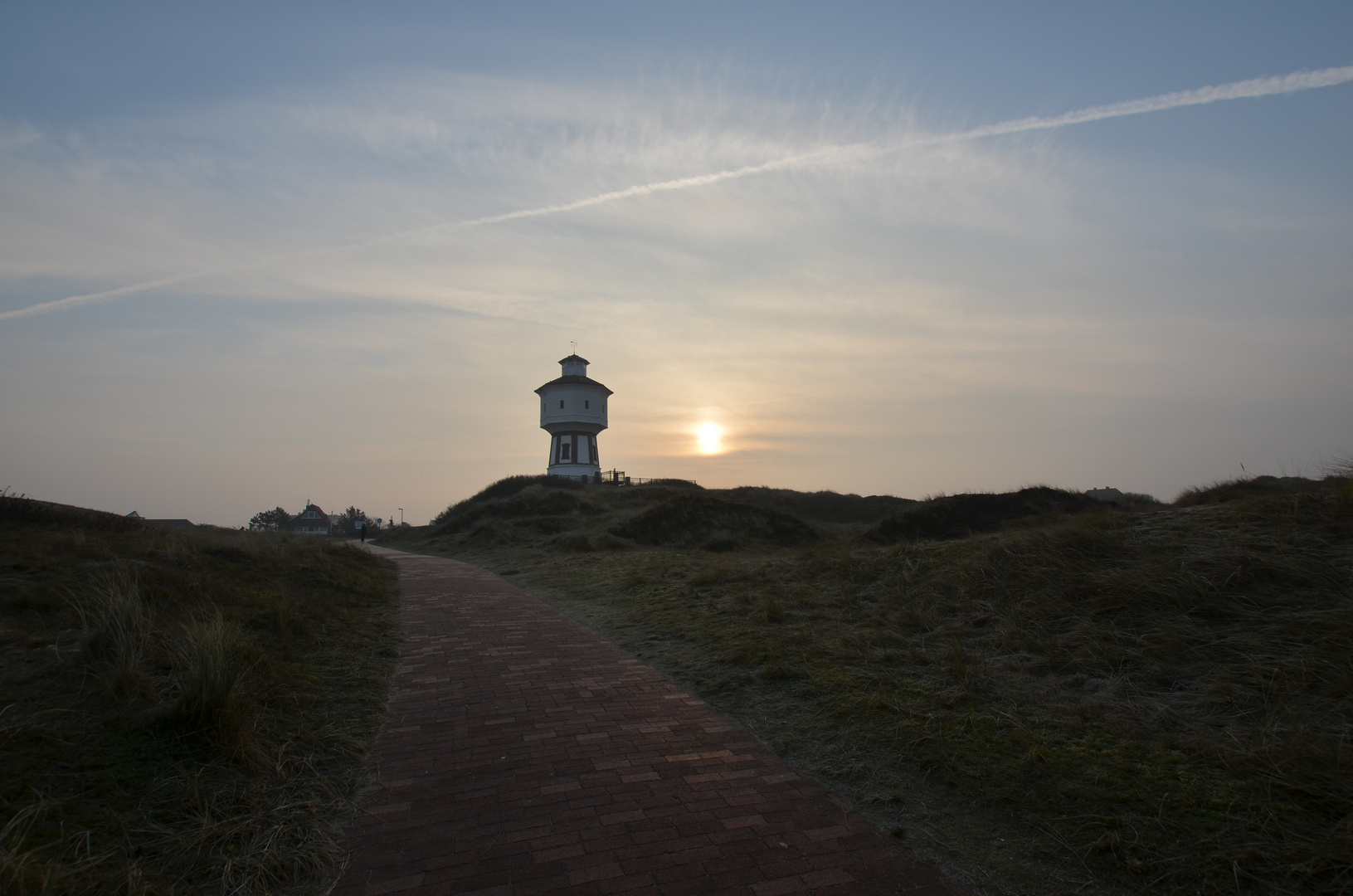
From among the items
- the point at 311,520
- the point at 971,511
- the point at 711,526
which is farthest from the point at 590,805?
the point at 311,520

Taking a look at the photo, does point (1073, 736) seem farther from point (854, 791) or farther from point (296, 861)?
point (296, 861)

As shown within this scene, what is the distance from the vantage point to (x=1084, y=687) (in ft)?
17.0

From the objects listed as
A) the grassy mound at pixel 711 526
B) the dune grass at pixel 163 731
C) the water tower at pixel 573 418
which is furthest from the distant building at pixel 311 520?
the dune grass at pixel 163 731

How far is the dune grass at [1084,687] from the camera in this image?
333 cm

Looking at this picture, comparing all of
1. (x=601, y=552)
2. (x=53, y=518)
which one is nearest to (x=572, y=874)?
(x=53, y=518)

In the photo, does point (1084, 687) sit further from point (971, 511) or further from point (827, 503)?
point (827, 503)

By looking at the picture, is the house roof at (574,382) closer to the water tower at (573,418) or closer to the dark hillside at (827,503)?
the water tower at (573,418)

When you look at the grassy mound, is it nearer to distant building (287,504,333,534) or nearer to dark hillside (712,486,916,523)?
dark hillside (712,486,916,523)

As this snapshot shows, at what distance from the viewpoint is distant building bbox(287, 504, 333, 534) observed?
67.9m

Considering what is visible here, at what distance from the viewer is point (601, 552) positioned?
1933 centimetres

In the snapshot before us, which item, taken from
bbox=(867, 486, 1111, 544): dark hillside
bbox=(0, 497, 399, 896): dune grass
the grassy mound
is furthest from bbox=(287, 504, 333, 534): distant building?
bbox=(0, 497, 399, 896): dune grass

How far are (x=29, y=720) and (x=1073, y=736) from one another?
5783 millimetres

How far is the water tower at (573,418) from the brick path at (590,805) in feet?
129

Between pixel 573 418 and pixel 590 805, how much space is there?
139 feet
